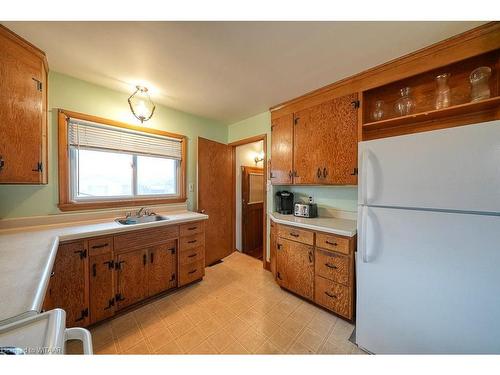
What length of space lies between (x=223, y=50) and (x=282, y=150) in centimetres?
129

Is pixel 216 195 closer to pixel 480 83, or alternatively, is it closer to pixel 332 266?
pixel 332 266

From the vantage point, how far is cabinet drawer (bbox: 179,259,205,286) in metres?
2.04

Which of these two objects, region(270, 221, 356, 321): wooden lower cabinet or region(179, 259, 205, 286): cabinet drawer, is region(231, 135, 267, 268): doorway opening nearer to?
region(179, 259, 205, 286): cabinet drawer

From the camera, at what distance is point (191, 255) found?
83.8 inches

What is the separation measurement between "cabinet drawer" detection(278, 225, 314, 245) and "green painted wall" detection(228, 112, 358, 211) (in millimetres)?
513

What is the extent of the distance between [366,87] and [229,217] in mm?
2479

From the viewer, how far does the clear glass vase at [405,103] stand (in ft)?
5.15

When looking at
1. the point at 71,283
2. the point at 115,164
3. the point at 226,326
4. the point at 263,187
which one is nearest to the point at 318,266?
the point at 226,326

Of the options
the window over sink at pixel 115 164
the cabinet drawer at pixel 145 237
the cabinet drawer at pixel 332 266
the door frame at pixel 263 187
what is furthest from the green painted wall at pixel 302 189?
Result: the cabinet drawer at pixel 145 237

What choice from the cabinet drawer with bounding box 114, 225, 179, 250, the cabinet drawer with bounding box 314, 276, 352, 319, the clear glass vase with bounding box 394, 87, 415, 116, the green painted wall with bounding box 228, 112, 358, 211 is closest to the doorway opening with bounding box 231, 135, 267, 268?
the green painted wall with bounding box 228, 112, 358, 211

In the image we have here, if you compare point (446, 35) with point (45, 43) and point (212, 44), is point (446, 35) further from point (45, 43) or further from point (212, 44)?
point (45, 43)

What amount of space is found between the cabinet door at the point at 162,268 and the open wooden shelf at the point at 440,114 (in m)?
2.39
